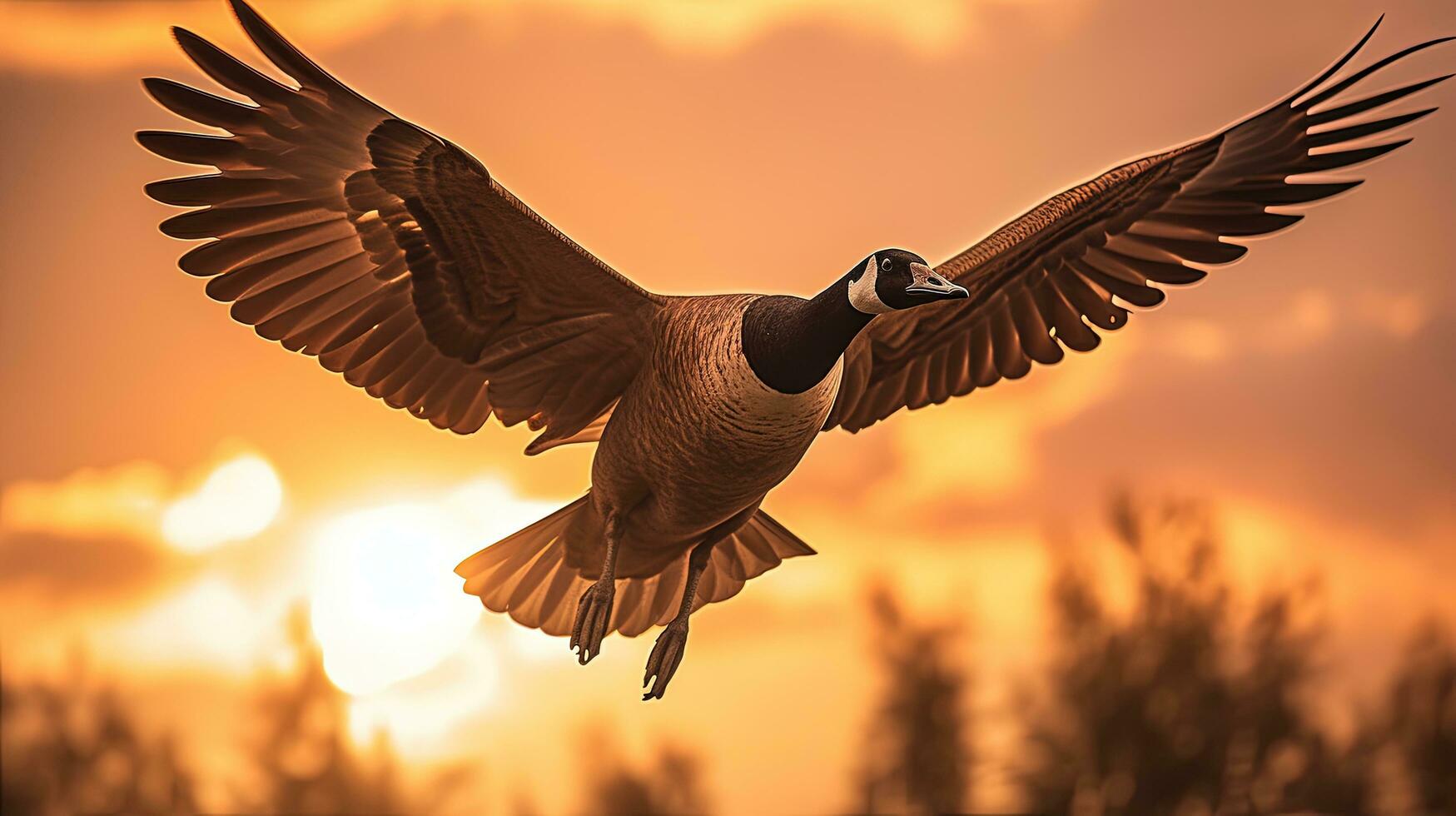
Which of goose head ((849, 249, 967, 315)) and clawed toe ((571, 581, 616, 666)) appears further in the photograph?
clawed toe ((571, 581, 616, 666))

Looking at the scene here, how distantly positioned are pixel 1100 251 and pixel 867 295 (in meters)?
1.98

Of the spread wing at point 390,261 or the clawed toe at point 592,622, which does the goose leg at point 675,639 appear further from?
the spread wing at point 390,261

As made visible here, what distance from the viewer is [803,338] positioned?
3863 millimetres

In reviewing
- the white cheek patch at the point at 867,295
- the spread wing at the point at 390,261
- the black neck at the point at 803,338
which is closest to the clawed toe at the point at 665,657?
the spread wing at the point at 390,261

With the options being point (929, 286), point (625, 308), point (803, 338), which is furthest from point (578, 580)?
point (929, 286)

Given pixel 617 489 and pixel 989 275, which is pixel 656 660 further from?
pixel 989 275

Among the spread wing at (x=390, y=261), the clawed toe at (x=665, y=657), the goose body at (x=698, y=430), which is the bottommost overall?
the clawed toe at (x=665, y=657)

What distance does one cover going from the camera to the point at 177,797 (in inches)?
418

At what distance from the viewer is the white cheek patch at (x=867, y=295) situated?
3.84 m

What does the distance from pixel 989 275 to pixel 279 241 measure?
2.61 meters

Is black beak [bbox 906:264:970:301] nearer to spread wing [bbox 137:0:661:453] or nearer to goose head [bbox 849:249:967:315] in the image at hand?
goose head [bbox 849:249:967:315]

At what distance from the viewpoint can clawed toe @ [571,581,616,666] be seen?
14.5ft

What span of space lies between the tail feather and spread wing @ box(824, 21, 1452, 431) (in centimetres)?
58

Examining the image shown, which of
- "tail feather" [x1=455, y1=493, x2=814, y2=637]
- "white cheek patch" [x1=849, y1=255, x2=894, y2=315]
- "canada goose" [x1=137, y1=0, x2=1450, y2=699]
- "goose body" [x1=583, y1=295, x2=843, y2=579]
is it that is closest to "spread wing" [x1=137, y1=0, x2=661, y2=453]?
"canada goose" [x1=137, y1=0, x2=1450, y2=699]
